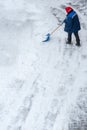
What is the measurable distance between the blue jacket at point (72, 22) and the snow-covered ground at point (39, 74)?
1.86 feet

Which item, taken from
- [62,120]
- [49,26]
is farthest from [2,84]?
[49,26]

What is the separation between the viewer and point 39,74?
983cm

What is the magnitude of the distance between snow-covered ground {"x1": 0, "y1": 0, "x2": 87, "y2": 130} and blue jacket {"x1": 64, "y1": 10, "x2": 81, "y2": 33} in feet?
1.86

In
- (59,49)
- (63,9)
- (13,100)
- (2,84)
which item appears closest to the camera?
(13,100)

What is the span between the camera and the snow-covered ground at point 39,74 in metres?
8.26

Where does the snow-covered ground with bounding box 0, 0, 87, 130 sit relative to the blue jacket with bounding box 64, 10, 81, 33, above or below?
below

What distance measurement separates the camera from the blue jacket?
1081 cm

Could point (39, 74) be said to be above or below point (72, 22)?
below

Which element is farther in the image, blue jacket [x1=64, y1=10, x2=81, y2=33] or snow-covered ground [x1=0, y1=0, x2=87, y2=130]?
blue jacket [x1=64, y1=10, x2=81, y2=33]

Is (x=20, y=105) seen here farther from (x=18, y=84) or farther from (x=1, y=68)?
(x=1, y=68)

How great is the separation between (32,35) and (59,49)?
4.17ft

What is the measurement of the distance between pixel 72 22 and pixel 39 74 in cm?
214

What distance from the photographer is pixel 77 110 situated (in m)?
8.52

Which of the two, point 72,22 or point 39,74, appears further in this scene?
point 72,22
